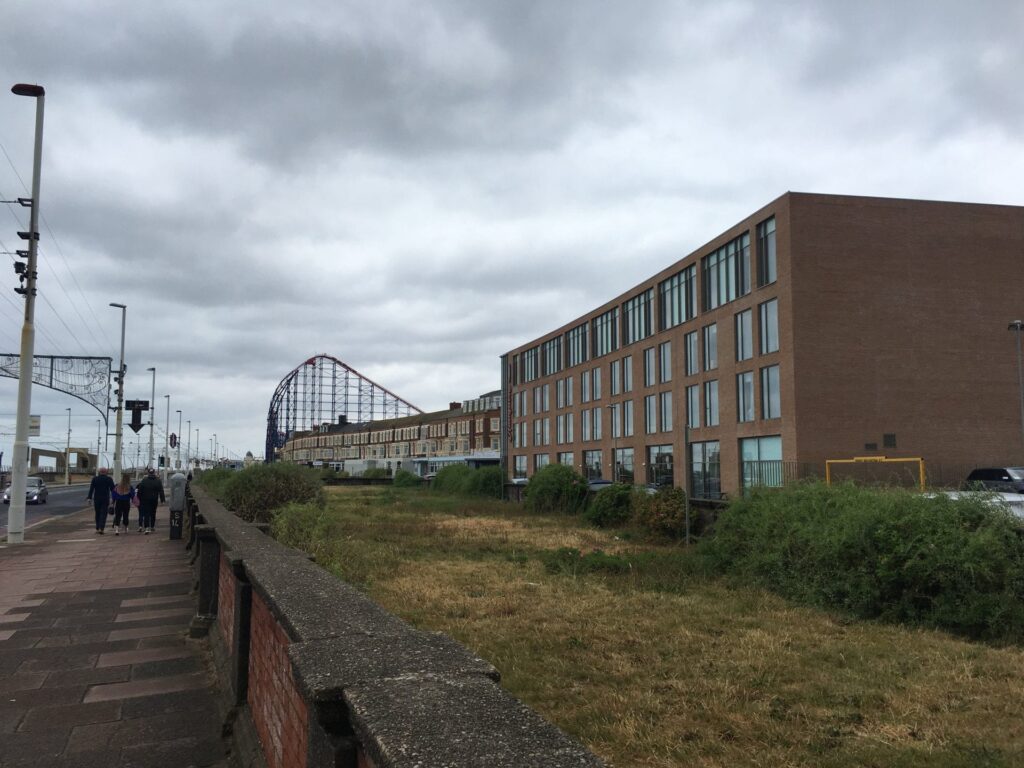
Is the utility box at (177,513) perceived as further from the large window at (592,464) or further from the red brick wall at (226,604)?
the large window at (592,464)

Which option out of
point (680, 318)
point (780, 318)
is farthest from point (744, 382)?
point (680, 318)

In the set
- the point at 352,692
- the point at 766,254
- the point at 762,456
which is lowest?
the point at 352,692

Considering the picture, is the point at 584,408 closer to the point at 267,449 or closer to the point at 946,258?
the point at 946,258

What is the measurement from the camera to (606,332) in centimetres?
5334

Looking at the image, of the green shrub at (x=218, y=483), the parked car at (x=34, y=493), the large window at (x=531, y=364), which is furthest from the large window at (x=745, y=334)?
the parked car at (x=34, y=493)

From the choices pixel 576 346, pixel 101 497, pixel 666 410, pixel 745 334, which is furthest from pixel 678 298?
pixel 101 497

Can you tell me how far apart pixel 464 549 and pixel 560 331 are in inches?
1781

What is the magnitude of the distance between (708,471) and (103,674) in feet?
110

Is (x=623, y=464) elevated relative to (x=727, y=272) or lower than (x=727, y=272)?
lower

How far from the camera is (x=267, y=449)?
13125cm

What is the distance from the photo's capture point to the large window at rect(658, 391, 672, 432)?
43156 mm

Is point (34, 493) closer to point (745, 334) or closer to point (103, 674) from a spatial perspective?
point (745, 334)

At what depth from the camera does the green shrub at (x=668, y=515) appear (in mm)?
19578

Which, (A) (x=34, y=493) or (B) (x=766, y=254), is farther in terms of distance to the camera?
(A) (x=34, y=493)
